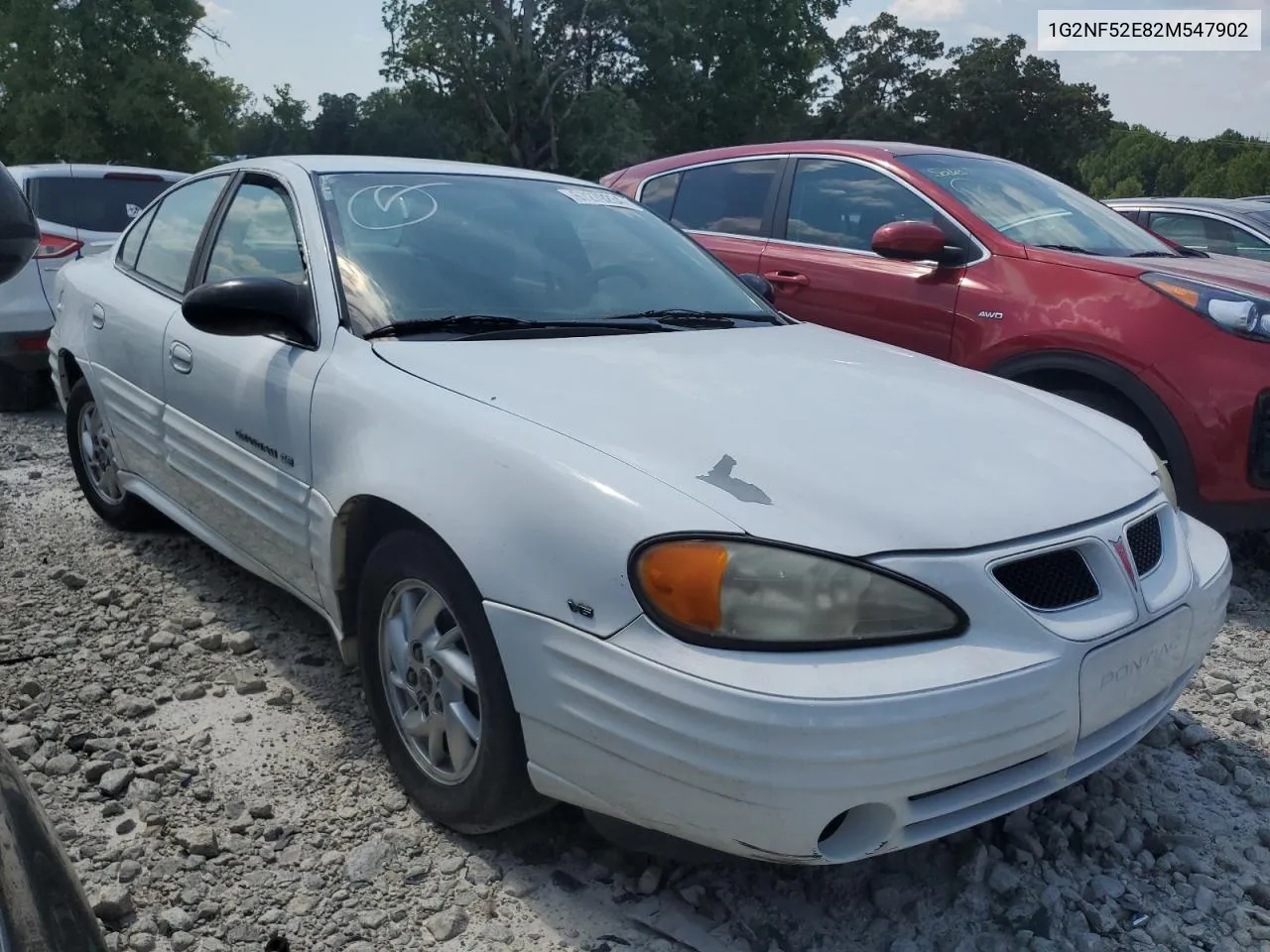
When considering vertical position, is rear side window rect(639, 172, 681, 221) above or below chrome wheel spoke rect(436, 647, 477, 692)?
above

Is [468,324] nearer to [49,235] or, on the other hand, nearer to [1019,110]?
[49,235]

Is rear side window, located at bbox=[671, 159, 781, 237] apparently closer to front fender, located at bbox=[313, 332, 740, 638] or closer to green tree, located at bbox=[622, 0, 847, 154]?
front fender, located at bbox=[313, 332, 740, 638]

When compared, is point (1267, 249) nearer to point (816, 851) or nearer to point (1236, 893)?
point (1236, 893)

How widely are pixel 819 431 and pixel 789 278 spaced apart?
2.94 meters

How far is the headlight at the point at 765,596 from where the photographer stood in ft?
6.21

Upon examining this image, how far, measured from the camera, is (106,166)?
7.47 metres

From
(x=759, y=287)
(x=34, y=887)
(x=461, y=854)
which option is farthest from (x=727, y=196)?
(x=34, y=887)

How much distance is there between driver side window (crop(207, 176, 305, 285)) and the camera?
3.13 metres

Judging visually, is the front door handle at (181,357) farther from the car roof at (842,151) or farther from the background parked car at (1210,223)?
the background parked car at (1210,223)

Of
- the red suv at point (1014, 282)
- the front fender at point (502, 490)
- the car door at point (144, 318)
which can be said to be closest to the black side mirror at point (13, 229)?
the front fender at point (502, 490)

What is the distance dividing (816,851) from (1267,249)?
7489mm

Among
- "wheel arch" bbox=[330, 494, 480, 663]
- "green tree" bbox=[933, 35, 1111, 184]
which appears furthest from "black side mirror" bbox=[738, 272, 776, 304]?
"green tree" bbox=[933, 35, 1111, 184]

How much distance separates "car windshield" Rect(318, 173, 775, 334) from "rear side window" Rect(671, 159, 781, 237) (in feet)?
6.41

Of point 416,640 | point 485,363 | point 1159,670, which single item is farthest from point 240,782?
point 1159,670
